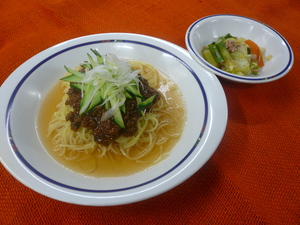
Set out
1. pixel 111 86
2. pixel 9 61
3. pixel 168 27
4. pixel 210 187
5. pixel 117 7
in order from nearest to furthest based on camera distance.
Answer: pixel 210 187, pixel 111 86, pixel 9 61, pixel 168 27, pixel 117 7

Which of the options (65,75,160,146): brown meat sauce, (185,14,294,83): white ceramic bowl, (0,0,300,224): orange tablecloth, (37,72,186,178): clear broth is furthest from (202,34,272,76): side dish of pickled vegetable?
(65,75,160,146): brown meat sauce

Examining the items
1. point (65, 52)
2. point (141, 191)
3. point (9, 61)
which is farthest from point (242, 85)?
point (9, 61)

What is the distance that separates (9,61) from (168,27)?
189cm

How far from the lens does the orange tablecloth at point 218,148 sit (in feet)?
5.06

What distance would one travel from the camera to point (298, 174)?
1.73 m

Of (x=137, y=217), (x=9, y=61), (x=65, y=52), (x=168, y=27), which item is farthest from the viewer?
(x=168, y=27)

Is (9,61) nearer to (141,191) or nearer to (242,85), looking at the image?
(141,191)

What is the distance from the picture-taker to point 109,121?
5.81 feet

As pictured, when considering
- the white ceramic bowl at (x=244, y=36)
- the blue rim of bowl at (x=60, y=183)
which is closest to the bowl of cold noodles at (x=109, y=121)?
the blue rim of bowl at (x=60, y=183)

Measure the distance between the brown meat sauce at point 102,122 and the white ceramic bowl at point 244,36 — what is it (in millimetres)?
783

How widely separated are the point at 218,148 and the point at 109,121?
2.96ft

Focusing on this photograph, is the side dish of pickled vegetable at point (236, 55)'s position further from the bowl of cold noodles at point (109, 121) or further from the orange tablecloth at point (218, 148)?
the bowl of cold noodles at point (109, 121)

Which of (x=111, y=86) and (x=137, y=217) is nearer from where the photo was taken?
(x=137, y=217)

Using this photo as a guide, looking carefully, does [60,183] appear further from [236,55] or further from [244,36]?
[244,36]
